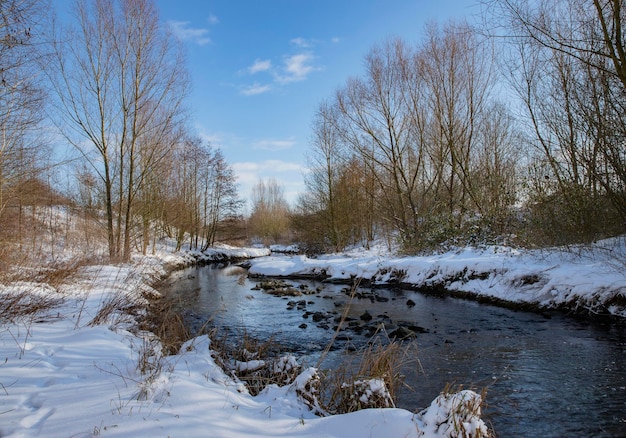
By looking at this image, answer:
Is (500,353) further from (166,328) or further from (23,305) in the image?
(23,305)

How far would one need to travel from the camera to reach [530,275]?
920cm

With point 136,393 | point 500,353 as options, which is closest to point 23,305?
point 136,393

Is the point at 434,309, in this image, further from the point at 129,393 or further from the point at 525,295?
the point at 129,393

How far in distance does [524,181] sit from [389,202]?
27.8 ft

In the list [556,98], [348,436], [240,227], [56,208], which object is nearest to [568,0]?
[556,98]

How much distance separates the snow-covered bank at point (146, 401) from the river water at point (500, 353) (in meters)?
0.71

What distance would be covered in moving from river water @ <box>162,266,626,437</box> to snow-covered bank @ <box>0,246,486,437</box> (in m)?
0.71

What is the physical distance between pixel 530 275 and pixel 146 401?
30.7 ft

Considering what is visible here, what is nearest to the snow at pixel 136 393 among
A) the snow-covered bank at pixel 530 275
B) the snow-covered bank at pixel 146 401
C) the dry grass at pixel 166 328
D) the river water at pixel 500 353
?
the snow-covered bank at pixel 146 401

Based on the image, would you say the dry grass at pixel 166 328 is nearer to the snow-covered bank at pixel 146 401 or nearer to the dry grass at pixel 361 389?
the snow-covered bank at pixel 146 401

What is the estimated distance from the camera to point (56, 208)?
20.1 meters

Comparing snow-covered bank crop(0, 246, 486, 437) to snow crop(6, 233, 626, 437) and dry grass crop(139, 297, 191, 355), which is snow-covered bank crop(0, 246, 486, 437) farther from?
dry grass crop(139, 297, 191, 355)

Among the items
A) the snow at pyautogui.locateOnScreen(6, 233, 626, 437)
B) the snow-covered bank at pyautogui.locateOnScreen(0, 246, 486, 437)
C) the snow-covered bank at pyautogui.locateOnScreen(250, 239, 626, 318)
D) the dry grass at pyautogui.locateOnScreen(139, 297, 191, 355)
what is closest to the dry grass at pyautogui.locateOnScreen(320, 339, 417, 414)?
the snow at pyautogui.locateOnScreen(6, 233, 626, 437)

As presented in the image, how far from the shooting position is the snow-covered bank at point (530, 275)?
7438mm
